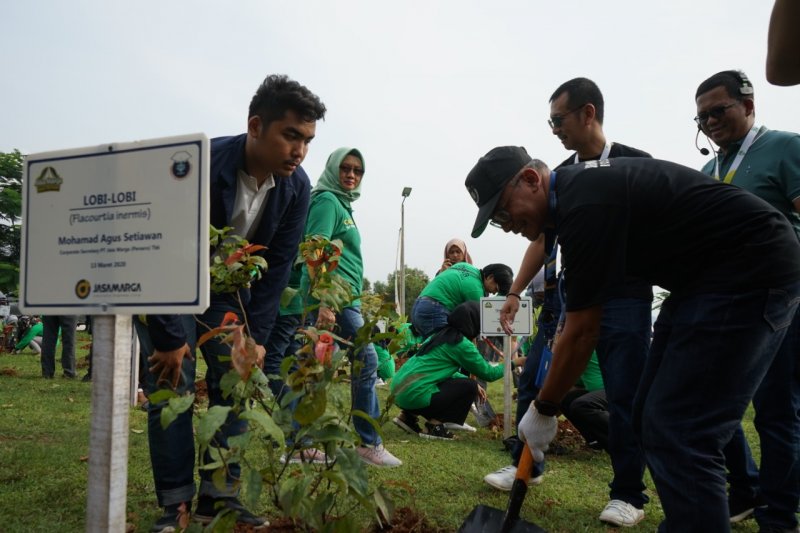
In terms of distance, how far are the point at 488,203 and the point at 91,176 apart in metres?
1.42

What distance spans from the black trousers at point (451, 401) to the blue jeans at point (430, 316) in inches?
20.9

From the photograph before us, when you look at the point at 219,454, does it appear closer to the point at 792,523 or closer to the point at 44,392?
the point at 792,523

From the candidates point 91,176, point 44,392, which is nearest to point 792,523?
point 91,176

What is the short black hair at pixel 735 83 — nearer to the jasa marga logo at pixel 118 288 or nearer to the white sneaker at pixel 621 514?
the white sneaker at pixel 621 514

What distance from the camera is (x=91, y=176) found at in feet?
5.48

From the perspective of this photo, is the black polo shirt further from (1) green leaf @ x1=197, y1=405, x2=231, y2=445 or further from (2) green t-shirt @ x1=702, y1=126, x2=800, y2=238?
(1) green leaf @ x1=197, y1=405, x2=231, y2=445

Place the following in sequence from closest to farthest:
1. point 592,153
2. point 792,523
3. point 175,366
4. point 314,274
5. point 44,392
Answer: point 314,274
point 175,366
point 792,523
point 592,153
point 44,392

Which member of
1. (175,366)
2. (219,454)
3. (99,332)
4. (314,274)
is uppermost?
(314,274)

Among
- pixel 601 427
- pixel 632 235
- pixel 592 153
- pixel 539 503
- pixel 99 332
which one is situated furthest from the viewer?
pixel 601 427

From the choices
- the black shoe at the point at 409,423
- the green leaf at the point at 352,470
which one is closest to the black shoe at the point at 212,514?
the green leaf at the point at 352,470

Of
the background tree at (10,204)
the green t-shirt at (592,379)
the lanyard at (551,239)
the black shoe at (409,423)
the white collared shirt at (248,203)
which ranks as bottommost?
the black shoe at (409,423)

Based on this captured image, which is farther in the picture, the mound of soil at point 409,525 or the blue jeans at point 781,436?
the blue jeans at point 781,436

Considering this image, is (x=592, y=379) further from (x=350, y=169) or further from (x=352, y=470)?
(x=352, y=470)

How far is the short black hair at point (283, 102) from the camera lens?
2.91 metres
